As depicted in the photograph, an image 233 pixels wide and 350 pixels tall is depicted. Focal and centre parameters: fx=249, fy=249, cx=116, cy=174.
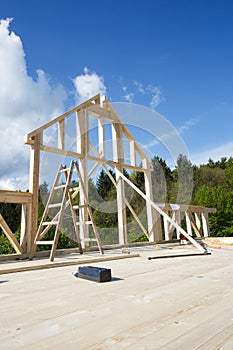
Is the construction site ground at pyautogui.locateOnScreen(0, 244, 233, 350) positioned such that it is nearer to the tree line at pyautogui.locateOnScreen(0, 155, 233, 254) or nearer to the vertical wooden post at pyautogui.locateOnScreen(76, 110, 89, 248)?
the tree line at pyautogui.locateOnScreen(0, 155, 233, 254)

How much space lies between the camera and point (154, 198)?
28.5 ft

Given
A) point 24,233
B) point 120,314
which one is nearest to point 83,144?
point 24,233

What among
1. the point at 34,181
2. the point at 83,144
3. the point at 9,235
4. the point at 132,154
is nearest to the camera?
the point at 9,235

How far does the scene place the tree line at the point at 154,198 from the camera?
27.6ft

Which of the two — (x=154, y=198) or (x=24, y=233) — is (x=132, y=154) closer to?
(x=154, y=198)

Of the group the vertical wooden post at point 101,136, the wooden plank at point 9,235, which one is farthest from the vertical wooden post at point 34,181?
the vertical wooden post at point 101,136

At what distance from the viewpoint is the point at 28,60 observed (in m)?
6.14

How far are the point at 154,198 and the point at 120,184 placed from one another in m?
1.81

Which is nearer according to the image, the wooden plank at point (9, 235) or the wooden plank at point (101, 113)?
the wooden plank at point (9, 235)

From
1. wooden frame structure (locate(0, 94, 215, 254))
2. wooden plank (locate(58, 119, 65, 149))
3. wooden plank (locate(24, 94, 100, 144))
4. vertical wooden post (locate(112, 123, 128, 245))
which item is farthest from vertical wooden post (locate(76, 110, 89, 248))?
vertical wooden post (locate(112, 123, 128, 245))

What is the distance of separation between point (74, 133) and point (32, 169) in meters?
1.76

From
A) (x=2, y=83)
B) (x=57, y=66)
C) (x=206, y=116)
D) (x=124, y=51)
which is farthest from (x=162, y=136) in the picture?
(x=206, y=116)

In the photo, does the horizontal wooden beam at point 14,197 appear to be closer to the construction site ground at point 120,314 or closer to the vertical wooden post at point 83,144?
the vertical wooden post at point 83,144

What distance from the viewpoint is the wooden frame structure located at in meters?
5.03
